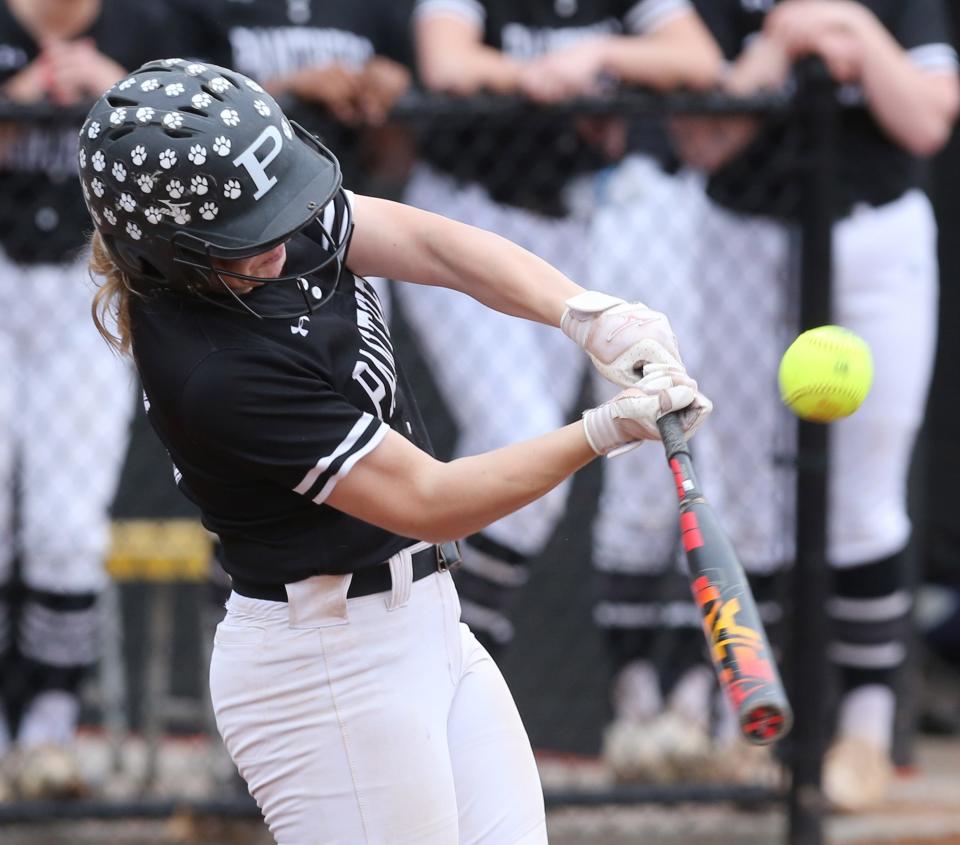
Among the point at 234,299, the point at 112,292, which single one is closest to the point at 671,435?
the point at 234,299

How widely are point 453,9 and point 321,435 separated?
6.51 feet

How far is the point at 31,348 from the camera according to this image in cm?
379

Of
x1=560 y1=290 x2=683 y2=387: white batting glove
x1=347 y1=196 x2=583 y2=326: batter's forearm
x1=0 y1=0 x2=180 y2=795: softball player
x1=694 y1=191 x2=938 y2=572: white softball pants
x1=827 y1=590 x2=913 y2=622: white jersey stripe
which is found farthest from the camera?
x1=827 y1=590 x2=913 y2=622: white jersey stripe

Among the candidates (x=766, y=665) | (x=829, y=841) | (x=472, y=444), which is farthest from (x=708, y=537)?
(x=829, y=841)

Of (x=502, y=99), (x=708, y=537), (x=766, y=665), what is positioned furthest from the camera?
(x=502, y=99)

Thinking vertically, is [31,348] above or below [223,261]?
below

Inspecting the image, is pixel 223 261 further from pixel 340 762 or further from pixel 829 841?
pixel 829 841

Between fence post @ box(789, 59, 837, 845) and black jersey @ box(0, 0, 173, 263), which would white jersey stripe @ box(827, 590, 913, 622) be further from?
black jersey @ box(0, 0, 173, 263)

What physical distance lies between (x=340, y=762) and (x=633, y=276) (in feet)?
6.10

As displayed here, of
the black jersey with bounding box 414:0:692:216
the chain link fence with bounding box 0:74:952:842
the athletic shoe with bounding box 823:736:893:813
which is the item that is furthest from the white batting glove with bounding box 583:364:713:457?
the athletic shoe with bounding box 823:736:893:813

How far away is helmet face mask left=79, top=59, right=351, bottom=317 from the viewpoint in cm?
207

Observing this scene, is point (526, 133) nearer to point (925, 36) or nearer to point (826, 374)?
point (925, 36)

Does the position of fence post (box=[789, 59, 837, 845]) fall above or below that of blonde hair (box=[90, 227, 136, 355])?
below

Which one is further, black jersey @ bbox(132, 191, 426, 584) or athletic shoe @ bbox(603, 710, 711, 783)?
athletic shoe @ bbox(603, 710, 711, 783)
